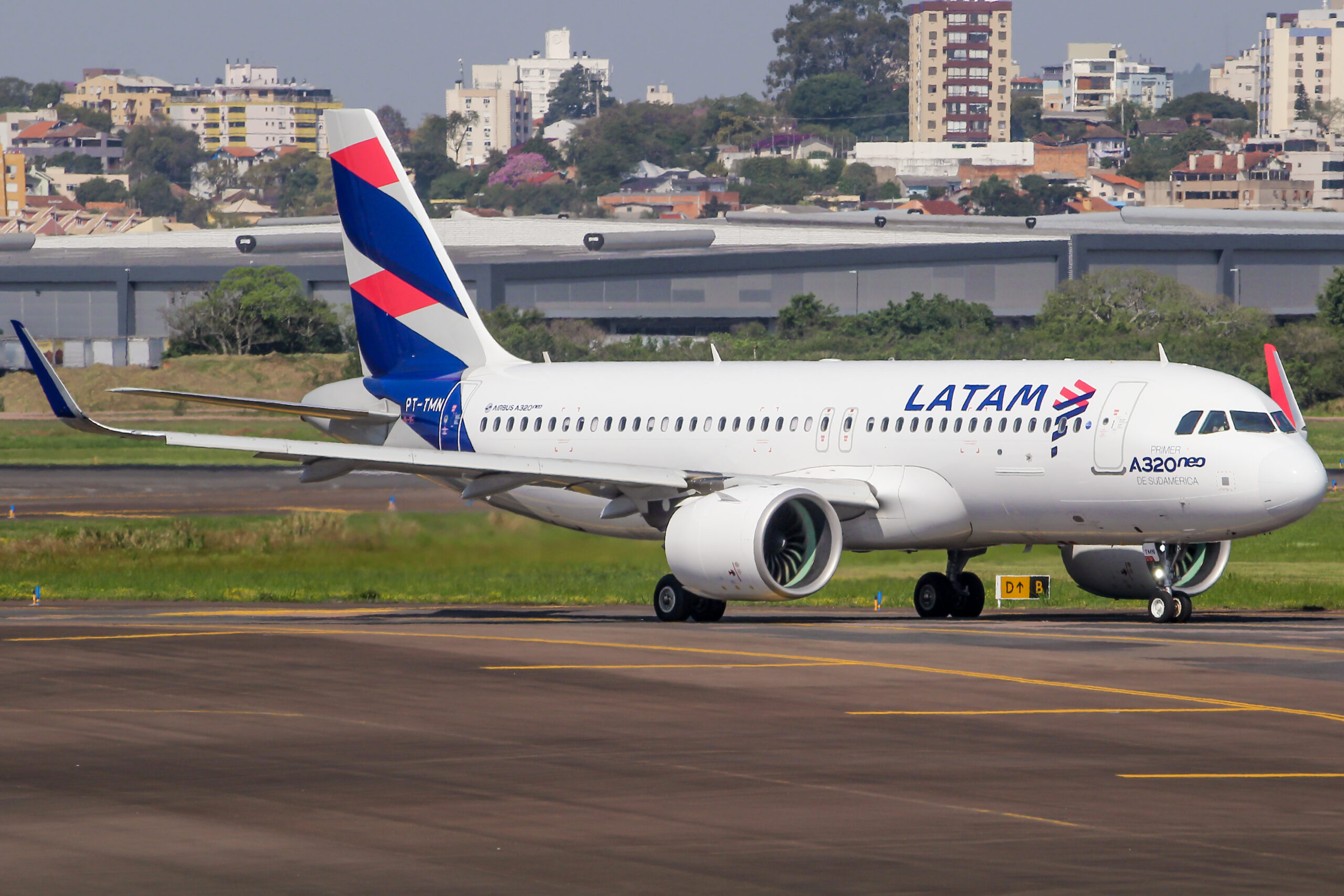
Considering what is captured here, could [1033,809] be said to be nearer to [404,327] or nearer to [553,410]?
[553,410]

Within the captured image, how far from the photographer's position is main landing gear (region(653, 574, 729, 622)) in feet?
123

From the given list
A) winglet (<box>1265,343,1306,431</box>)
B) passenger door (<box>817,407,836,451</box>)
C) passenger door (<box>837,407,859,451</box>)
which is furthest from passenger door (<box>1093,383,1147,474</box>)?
passenger door (<box>817,407,836,451</box>)

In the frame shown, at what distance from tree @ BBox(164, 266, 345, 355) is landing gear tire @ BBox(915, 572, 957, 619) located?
105 meters

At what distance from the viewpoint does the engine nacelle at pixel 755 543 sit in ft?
113

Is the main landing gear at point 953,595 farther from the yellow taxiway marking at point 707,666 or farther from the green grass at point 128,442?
the green grass at point 128,442

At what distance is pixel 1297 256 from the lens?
537 feet

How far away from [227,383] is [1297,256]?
87.3 metres

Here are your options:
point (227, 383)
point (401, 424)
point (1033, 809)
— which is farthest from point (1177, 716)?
point (227, 383)

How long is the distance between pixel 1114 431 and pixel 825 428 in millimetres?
5570

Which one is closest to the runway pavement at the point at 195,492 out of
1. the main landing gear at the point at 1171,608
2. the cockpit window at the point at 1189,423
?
the main landing gear at the point at 1171,608

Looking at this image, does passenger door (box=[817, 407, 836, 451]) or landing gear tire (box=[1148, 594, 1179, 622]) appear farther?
passenger door (box=[817, 407, 836, 451])

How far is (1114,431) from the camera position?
34562mm

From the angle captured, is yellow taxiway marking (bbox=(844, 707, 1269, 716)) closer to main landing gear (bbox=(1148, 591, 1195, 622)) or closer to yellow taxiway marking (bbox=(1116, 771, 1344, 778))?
yellow taxiway marking (bbox=(1116, 771, 1344, 778))

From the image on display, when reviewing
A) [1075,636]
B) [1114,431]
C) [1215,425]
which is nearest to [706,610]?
[1075,636]
